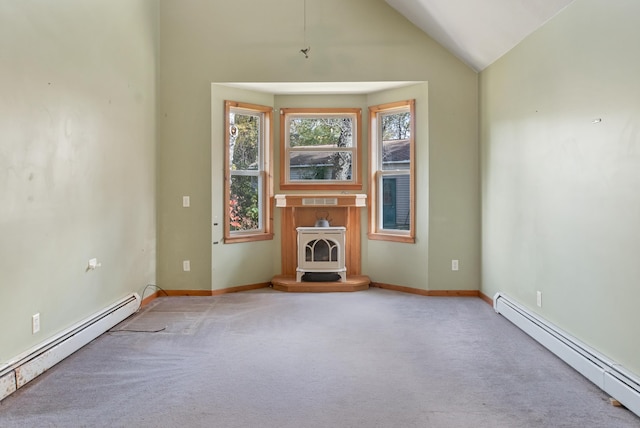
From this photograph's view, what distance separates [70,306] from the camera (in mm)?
3084

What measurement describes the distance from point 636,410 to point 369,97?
416 cm

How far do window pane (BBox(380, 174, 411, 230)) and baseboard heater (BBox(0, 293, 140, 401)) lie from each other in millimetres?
3066

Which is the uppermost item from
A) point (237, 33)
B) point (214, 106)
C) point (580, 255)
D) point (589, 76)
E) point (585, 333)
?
point (237, 33)

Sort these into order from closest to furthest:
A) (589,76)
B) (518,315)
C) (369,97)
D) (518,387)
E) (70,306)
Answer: (518,387) → (589,76) → (70,306) → (518,315) → (369,97)

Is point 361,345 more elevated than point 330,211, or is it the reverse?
point 330,211

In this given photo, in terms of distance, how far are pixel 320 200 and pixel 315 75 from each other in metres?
1.46

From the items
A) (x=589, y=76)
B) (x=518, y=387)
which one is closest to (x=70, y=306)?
(x=518, y=387)

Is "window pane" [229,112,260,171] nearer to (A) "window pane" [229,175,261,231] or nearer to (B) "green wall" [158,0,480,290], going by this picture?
(A) "window pane" [229,175,261,231]

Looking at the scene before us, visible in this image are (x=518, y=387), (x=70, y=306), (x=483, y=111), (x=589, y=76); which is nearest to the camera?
(x=518, y=387)

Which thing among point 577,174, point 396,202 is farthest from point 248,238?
point 577,174

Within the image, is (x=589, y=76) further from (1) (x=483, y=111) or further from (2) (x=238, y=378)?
(2) (x=238, y=378)

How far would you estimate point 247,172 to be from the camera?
Result: 17.0 feet

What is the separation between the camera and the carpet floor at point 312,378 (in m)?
2.13

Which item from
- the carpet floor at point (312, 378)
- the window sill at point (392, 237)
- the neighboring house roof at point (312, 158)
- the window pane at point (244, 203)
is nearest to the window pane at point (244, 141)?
the window pane at point (244, 203)
